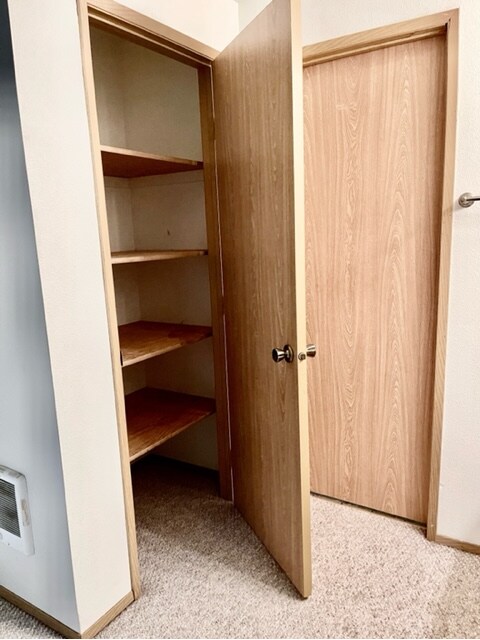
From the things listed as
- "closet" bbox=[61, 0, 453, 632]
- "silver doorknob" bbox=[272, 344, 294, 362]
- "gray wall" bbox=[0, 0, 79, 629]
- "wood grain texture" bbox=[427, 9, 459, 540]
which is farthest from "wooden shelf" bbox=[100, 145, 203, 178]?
"wood grain texture" bbox=[427, 9, 459, 540]

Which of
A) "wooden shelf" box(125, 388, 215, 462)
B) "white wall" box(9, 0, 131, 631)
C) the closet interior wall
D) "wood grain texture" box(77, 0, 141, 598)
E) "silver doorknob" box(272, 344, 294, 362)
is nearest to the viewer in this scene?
"white wall" box(9, 0, 131, 631)

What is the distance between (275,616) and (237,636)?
0.46ft

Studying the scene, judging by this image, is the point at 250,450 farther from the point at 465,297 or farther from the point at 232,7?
the point at 232,7

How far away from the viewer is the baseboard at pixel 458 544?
179 centimetres

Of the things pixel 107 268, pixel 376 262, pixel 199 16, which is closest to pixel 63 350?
pixel 107 268

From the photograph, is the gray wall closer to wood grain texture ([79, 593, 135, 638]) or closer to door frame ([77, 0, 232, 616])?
wood grain texture ([79, 593, 135, 638])

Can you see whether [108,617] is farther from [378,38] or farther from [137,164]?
[378,38]

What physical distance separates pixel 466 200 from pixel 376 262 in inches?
15.7

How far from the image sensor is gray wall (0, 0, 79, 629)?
1.25m

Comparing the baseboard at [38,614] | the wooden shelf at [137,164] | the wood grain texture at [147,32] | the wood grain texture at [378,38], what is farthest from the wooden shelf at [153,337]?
the wood grain texture at [378,38]

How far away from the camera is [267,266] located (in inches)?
62.7

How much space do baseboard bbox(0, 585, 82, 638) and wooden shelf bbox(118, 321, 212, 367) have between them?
33.5 inches

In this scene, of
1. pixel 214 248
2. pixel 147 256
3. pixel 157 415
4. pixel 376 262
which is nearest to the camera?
pixel 147 256

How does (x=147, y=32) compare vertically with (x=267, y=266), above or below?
above
